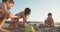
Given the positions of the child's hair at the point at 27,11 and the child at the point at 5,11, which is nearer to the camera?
the child at the point at 5,11

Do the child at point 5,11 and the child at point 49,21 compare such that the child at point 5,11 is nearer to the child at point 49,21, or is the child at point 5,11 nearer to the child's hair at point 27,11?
the child's hair at point 27,11

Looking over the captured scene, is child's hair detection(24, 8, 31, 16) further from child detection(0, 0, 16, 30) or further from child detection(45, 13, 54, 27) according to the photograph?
child detection(45, 13, 54, 27)

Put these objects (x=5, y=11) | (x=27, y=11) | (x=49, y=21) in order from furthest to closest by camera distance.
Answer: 1. (x=49, y=21)
2. (x=27, y=11)
3. (x=5, y=11)

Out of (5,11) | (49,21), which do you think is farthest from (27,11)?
(49,21)

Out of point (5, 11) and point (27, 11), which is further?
point (27, 11)

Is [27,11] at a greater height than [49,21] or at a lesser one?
greater

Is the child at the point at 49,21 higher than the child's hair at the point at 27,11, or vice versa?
the child's hair at the point at 27,11

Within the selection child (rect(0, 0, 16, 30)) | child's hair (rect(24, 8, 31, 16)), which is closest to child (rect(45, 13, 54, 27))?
child's hair (rect(24, 8, 31, 16))

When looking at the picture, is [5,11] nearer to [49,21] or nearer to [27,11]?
[27,11]

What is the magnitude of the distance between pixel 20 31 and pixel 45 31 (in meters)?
1.45

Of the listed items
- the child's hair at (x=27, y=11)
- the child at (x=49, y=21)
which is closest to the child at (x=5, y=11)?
the child's hair at (x=27, y=11)

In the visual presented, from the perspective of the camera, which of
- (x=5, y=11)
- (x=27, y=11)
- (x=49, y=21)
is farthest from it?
(x=49, y=21)

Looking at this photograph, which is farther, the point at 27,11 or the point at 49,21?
the point at 49,21

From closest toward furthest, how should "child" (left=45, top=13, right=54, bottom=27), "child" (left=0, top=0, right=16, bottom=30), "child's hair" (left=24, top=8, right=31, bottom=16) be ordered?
"child" (left=0, top=0, right=16, bottom=30), "child's hair" (left=24, top=8, right=31, bottom=16), "child" (left=45, top=13, right=54, bottom=27)
